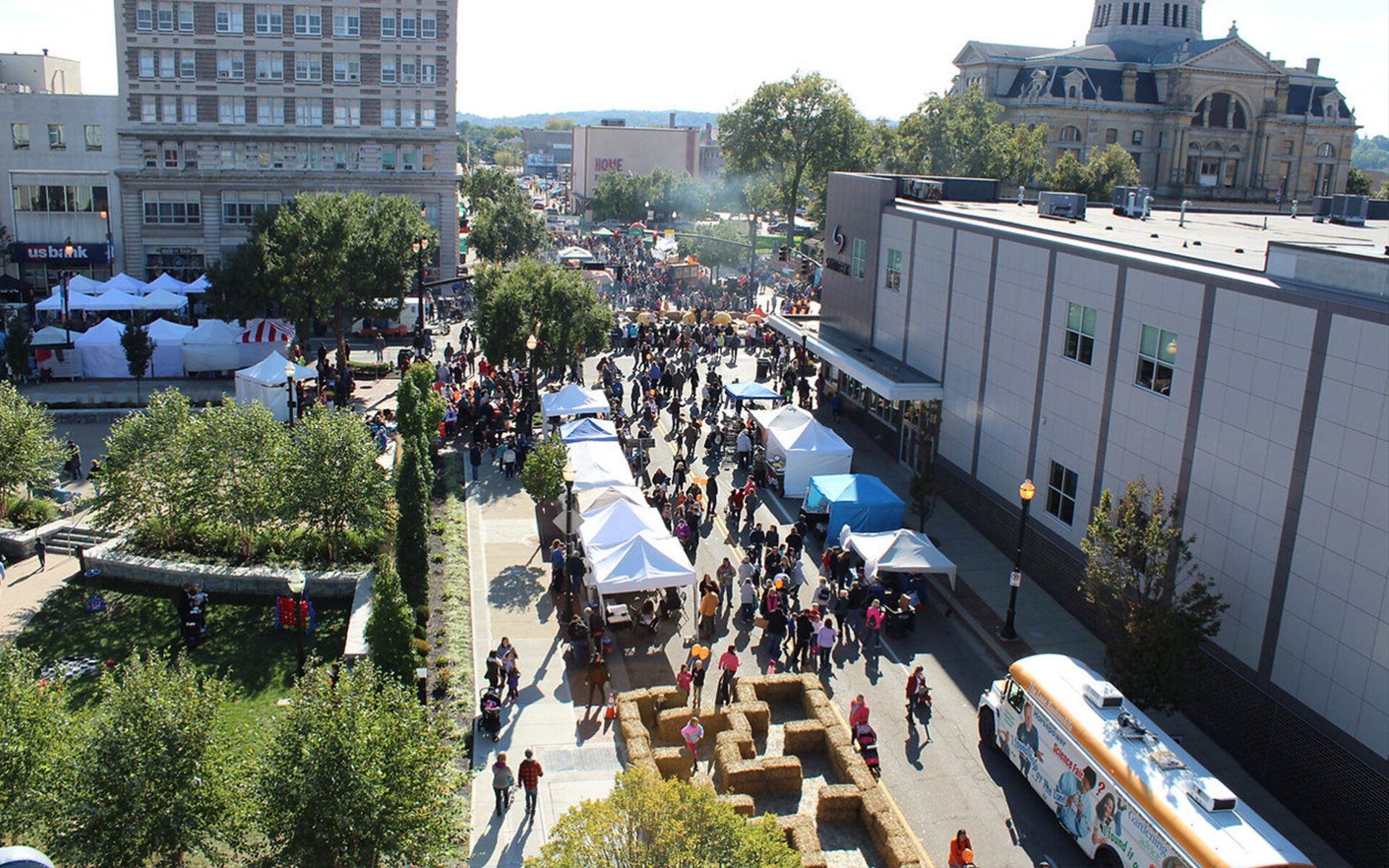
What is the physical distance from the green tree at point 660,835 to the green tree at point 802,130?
85.9 m

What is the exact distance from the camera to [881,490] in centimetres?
2891

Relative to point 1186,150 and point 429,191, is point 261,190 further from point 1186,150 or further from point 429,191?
point 1186,150

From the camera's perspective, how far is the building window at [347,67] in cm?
6384

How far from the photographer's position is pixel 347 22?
2499 inches

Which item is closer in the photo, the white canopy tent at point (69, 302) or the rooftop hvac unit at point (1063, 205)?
the rooftop hvac unit at point (1063, 205)

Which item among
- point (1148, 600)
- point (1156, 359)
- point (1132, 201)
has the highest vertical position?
point (1132, 201)

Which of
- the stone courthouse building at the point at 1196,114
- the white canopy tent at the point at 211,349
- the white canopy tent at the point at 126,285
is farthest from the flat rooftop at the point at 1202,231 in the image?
the stone courthouse building at the point at 1196,114

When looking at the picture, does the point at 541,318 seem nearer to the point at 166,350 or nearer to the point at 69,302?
the point at 166,350

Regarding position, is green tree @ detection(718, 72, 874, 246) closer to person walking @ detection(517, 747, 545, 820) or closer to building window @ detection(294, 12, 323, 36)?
building window @ detection(294, 12, 323, 36)

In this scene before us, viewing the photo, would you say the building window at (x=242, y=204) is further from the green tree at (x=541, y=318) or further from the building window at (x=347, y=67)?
the green tree at (x=541, y=318)

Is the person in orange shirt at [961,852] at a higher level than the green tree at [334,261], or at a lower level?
lower

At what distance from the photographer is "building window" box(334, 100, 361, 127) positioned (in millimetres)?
64250

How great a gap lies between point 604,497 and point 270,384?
57.3ft

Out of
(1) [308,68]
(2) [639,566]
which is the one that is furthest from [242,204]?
(2) [639,566]
